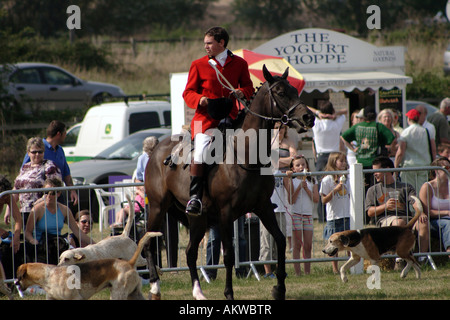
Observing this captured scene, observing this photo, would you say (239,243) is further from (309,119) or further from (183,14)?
(183,14)

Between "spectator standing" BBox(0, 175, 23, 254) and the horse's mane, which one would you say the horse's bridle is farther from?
"spectator standing" BBox(0, 175, 23, 254)

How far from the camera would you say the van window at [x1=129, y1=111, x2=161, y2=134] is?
18000 millimetres

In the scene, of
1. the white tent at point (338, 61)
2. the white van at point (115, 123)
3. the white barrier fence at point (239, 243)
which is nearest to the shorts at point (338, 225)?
the white barrier fence at point (239, 243)

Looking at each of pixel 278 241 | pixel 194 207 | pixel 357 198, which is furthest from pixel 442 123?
pixel 194 207

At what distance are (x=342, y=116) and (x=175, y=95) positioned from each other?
11.1ft

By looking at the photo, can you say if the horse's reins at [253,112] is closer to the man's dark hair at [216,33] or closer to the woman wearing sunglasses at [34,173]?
the man's dark hair at [216,33]

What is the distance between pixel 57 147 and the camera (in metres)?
10.2

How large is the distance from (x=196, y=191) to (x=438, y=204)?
412cm

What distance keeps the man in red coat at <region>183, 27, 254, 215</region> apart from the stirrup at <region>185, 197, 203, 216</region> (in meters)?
0.02

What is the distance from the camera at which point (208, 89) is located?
7688mm

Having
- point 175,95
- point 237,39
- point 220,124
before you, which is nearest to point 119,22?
point 237,39

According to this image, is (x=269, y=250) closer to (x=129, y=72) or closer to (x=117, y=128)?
(x=117, y=128)

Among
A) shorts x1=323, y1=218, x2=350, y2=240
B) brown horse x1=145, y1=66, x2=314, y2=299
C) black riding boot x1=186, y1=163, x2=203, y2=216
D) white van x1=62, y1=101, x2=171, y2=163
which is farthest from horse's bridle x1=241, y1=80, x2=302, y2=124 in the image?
white van x1=62, y1=101, x2=171, y2=163

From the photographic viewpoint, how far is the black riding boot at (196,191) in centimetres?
739
